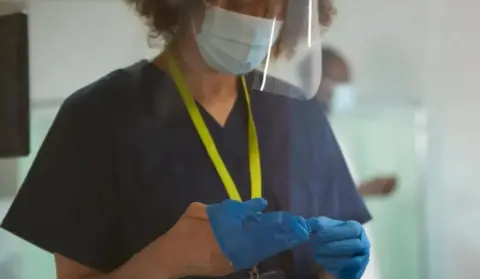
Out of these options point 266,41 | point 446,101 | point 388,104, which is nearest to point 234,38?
point 266,41

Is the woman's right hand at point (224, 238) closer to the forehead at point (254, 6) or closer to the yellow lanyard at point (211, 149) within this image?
A: the yellow lanyard at point (211, 149)

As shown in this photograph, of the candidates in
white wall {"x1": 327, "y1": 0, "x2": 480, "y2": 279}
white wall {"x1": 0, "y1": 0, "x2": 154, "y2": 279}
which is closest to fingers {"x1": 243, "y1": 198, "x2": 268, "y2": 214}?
white wall {"x1": 0, "y1": 0, "x2": 154, "y2": 279}

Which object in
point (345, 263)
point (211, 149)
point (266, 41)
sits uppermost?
point (266, 41)

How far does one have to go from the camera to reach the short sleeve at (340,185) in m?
0.94

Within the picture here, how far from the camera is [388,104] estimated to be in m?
1.10

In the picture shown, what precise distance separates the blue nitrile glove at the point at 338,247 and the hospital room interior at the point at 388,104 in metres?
0.15

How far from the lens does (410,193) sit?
111cm

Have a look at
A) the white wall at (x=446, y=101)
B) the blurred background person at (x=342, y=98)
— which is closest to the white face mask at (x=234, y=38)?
the blurred background person at (x=342, y=98)

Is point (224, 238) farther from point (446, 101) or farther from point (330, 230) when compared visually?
point (446, 101)

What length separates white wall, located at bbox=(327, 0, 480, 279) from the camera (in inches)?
44.3

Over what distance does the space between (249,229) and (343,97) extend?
33 centimetres

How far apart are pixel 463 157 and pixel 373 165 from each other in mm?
208

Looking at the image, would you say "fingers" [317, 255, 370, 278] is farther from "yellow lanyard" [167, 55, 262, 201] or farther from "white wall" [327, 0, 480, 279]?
"white wall" [327, 0, 480, 279]

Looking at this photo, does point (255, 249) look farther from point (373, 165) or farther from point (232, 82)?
point (373, 165)
